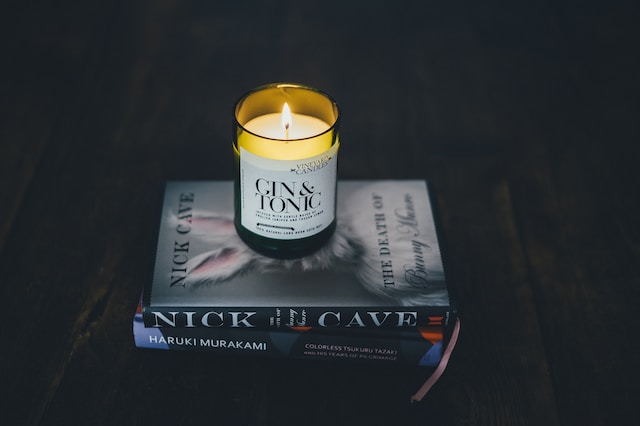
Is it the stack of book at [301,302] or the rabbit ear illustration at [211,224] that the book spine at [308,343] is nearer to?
the stack of book at [301,302]

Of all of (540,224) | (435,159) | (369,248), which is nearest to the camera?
(369,248)

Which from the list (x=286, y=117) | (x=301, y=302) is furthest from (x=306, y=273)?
(x=286, y=117)

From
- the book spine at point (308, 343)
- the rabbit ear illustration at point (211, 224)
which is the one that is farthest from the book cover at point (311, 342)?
the rabbit ear illustration at point (211, 224)

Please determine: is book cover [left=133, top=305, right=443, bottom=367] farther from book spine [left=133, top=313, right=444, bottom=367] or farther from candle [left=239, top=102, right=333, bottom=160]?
candle [left=239, top=102, right=333, bottom=160]

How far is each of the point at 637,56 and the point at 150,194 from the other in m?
0.80

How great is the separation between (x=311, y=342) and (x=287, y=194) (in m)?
0.13

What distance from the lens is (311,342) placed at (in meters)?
0.63

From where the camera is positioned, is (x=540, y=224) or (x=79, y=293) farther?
(x=540, y=224)

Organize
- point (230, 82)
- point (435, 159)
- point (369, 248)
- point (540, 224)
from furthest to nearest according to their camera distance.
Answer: point (230, 82) → point (435, 159) → point (540, 224) → point (369, 248)

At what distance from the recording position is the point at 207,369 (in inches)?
25.2

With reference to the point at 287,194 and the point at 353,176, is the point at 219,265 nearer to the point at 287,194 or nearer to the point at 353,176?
the point at 287,194

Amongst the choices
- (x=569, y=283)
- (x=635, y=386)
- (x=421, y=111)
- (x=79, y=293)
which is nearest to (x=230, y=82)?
(x=421, y=111)

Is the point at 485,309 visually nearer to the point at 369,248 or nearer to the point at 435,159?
the point at 369,248

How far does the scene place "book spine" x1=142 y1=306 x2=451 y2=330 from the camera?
2.04 feet
